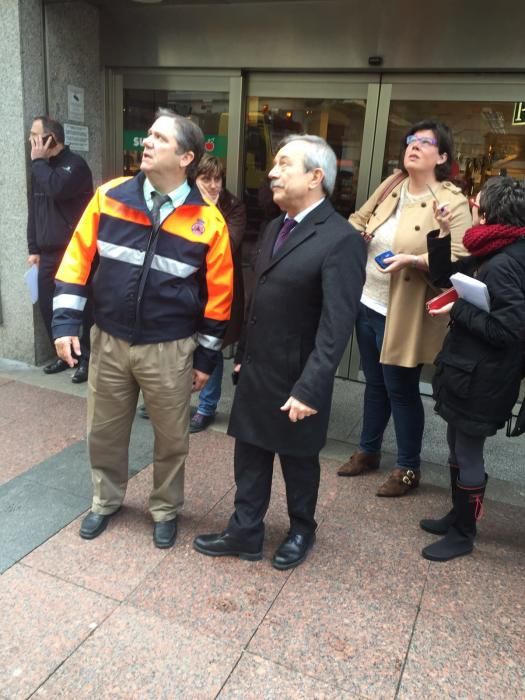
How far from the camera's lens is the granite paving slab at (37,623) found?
2.16 metres

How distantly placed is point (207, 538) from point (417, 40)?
3.76m

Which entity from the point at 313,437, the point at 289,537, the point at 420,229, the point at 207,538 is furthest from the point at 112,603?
the point at 420,229

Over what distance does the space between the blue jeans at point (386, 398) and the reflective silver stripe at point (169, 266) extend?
131 cm

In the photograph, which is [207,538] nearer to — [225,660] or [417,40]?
[225,660]

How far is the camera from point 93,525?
9.78 feet

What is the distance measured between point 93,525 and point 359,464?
163 cm

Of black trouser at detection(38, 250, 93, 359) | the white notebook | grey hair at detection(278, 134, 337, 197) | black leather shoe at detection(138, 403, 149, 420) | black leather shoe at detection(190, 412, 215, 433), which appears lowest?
black leather shoe at detection(138, 403, 149, 420)

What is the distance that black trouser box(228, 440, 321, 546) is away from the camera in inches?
108

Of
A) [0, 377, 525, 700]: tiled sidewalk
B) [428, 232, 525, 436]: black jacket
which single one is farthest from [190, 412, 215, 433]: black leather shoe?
[428, 232, 525, 436]: black jacket

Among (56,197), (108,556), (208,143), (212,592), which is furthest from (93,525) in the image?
(208,143)

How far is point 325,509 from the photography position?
3.34 metres

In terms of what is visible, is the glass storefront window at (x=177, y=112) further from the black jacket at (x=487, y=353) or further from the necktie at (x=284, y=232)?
the black jacket at (x=487, y=353)

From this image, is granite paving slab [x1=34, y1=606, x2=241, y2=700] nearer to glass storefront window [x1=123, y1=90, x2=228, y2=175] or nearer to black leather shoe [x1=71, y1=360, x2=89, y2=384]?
black leather shoe [x1=71, y1=360, x2=89, y2=384]

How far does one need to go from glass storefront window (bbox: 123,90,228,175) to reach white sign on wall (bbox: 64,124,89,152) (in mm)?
392
